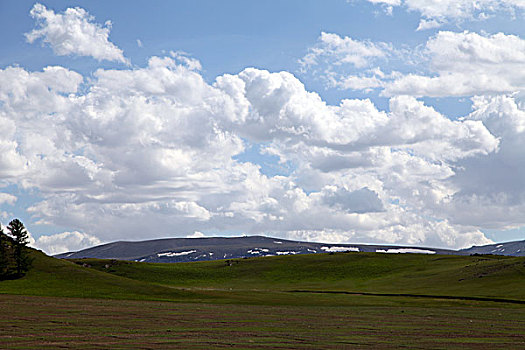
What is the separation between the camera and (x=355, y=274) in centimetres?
16775

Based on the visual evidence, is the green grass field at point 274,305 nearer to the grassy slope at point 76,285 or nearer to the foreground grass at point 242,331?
the foreground grass at point 242,331

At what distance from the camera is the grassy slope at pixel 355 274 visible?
12450cm

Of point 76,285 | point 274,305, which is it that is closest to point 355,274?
point 76,285

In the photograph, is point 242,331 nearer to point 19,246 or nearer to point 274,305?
point 274,305

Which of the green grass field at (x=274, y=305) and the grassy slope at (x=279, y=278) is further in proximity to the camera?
the grassy slope at (x=279, y=278)

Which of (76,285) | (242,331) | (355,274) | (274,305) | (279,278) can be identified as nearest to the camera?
(242,331)

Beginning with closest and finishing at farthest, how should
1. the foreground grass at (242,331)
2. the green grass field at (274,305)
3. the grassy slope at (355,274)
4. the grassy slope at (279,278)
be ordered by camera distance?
1. the foreground grass at (242,331)
2. the green grass field at (274,305)
3. the grassy slope at (279,278)
4. the grassy slope at (355,274)

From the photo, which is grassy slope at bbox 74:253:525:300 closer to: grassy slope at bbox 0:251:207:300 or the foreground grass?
grassy slope at bbox 0:251:207:300

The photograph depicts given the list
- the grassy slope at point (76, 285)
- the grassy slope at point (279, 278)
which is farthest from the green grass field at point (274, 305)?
the grassy slope at point (279, 278)

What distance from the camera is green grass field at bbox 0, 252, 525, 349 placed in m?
40.5

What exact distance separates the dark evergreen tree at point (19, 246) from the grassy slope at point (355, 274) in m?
43.9

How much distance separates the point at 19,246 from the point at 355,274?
84998 millimetres

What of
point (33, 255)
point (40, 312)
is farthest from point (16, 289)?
point (40, 312)

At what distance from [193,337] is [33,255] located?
101 meters
